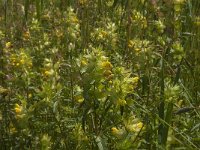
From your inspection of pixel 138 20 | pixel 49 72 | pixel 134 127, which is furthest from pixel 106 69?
pixel 138 20

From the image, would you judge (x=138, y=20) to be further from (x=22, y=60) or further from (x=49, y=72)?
(x=49, y=72)

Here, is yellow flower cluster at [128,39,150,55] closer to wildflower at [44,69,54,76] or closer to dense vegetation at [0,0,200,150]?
dense vegetation at [0,0,200,150]

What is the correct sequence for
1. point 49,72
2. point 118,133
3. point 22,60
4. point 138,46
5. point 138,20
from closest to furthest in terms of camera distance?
point 118,133 < point 49,72 < point 22,60 < point 138,46 < point 138,20

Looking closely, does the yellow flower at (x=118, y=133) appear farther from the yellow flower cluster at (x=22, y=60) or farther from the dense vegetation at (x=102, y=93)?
the yellow flower cluster at (x=22, y=60)

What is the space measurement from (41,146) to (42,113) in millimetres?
171

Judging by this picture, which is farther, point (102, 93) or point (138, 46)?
point (138, 46)

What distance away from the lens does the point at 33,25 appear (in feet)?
9.51

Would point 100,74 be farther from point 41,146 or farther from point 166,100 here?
point 41,146

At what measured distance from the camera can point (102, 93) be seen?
1461mm

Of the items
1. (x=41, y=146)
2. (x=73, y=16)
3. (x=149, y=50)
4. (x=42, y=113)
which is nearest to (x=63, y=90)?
(x=42, y=113)

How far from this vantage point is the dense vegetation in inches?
57.4

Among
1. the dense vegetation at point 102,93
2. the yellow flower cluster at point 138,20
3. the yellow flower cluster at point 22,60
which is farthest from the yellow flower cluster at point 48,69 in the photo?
the yellow flower cluster at point 138,20

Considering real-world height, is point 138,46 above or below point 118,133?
above

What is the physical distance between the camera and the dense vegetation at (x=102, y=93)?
1.46 metres
